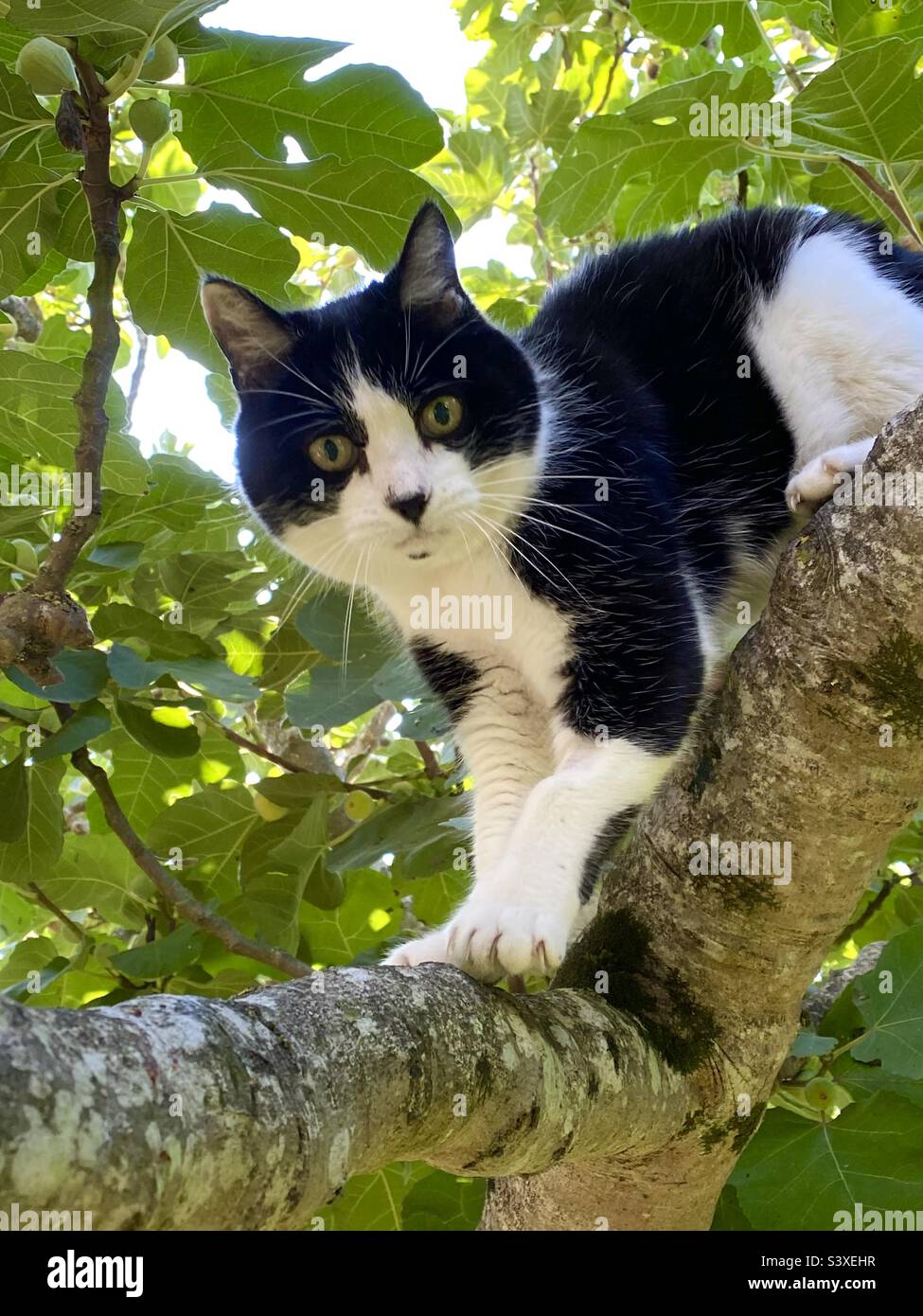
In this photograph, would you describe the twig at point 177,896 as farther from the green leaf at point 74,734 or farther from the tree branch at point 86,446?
the tree branch at point 86,446

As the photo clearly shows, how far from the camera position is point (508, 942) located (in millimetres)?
1443

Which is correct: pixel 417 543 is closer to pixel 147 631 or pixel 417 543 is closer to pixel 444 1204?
pixel 147 631

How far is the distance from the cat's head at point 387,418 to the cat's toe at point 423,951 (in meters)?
0.61

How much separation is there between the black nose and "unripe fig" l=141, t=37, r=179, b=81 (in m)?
0.67

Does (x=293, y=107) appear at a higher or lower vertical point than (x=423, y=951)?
higher

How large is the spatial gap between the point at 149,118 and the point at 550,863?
121 centimetres

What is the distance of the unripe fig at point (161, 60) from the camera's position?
60.5 inches

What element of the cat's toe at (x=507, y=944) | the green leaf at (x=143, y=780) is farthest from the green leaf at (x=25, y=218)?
the cat's toe at (x=507, y=944)

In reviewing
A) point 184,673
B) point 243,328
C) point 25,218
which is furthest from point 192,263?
point 184,673

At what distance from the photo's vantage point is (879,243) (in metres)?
2.18

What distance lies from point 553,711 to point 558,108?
1818mm

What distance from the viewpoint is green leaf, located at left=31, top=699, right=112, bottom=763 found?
183 centimetres
